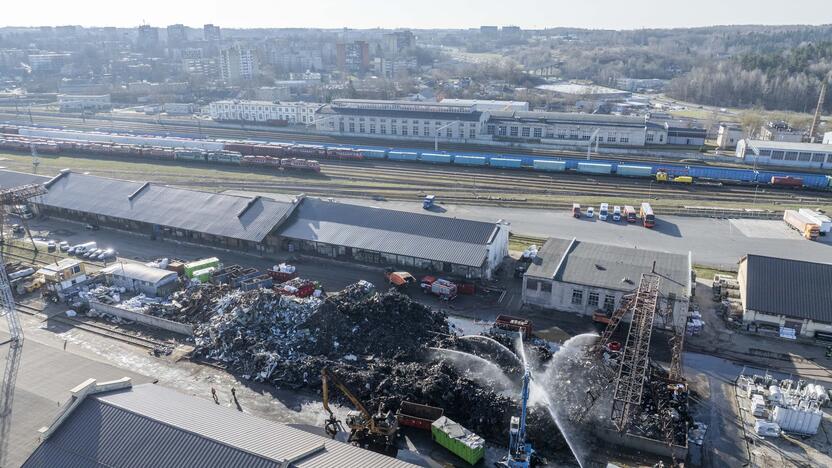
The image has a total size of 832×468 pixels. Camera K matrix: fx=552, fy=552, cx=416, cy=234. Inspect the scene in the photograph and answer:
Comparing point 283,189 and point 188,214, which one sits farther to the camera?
point 283,189

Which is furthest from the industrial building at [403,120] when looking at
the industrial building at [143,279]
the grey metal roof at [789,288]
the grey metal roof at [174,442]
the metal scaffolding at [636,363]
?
the grey metal roof at [174,442]

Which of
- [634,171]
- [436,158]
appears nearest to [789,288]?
[634,171]

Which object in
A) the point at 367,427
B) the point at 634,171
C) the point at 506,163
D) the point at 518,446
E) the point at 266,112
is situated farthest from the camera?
the point at 266,112

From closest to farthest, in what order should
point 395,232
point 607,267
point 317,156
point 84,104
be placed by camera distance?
1. point 607,267
2. point 395,232
3. point 317,156
4. point 84,104

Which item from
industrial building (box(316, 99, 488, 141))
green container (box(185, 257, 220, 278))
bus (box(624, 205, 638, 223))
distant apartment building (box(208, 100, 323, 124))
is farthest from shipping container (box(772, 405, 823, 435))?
distant apartment building (box(208, 100, 323, 124))

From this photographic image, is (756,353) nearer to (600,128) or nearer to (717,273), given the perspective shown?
(717,273)

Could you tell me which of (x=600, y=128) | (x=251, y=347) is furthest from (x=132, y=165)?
(x=600, y=128)

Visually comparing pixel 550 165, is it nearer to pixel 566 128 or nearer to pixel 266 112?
pixel 566 128
